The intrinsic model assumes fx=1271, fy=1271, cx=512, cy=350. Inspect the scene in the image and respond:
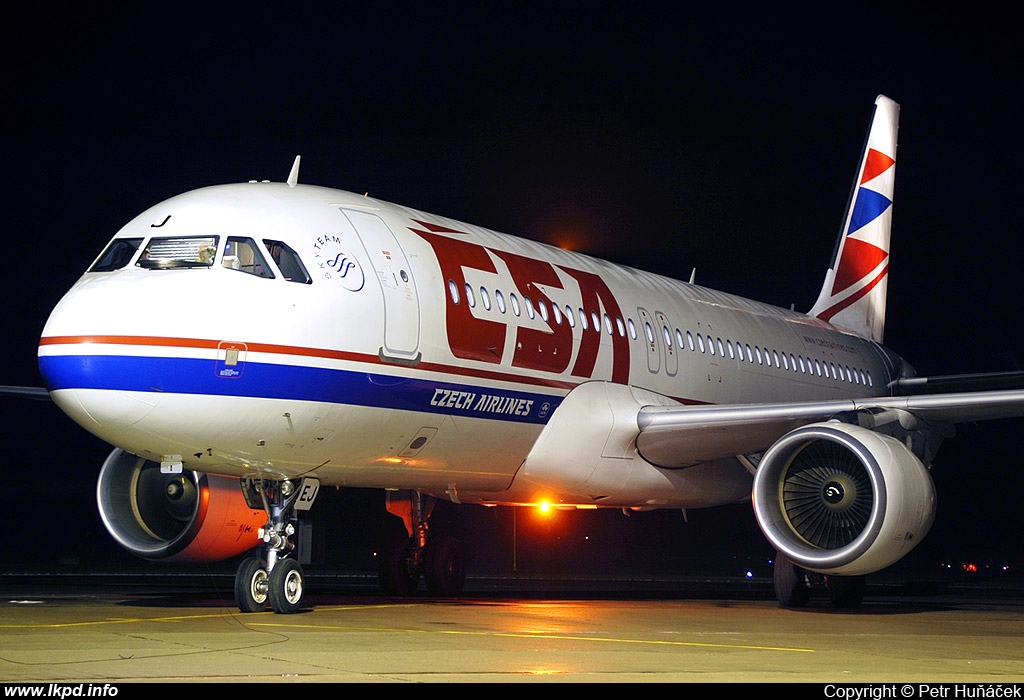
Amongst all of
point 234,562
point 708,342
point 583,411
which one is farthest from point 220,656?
point 234,562

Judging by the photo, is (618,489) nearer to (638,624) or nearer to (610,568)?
(638,624)

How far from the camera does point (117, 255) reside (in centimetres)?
1160

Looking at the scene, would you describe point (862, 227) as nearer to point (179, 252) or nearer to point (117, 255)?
point (179, 252)

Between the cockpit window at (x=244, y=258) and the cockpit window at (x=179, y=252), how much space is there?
5.1 inches

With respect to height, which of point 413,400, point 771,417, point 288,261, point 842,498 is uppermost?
point 288,261

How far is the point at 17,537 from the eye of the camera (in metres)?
37.8

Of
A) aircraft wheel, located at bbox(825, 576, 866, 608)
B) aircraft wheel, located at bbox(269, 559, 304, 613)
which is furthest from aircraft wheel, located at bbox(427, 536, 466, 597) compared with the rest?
aircraft wheel, located at bbox(269, 559, 304, 613)

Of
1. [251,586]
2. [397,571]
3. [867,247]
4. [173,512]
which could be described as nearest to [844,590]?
[397,571]

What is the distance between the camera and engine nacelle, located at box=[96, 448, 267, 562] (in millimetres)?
13219

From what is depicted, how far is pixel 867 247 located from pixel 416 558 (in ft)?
41.7

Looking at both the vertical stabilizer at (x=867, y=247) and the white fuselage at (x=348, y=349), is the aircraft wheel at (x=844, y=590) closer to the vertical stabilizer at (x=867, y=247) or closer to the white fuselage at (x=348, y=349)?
the white fuselage at (x=348, y=349)

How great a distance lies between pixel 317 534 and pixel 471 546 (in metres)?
18.3

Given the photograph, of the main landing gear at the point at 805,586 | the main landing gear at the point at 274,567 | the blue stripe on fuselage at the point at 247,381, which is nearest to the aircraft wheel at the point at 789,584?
the main landing gear at the point at 805,586

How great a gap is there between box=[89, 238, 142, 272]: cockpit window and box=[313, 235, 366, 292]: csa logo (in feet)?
5.37
